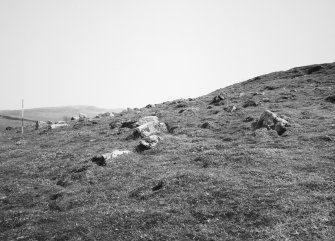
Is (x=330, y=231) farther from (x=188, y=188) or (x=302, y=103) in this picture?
(x=302, y=103)

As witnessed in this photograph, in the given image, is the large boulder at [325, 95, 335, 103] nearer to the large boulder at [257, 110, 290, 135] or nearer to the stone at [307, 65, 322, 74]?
the large boulder at [257, 110, 290, 135]

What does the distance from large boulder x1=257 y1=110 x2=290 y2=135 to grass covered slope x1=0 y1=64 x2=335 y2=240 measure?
2.78ft

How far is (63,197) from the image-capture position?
1994 centimetres

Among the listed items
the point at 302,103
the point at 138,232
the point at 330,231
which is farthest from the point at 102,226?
the point at 302,103

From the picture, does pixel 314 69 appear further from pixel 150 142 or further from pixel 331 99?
pixel 150 142

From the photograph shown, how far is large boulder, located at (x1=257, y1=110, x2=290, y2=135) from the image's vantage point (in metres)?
29.5

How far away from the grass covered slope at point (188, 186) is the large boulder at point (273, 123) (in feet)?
2.78

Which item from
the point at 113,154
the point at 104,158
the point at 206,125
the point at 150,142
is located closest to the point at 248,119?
the point at 206,125

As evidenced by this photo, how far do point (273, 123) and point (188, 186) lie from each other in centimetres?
1632

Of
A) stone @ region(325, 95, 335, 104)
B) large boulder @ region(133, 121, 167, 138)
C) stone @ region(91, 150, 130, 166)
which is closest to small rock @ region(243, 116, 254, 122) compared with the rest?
large boulder @ region(133, 121, 167, 138)

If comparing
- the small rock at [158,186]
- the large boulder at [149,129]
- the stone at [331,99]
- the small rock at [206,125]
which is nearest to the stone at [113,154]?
the large boulder at [149,129]

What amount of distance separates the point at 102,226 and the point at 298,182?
12599 mm

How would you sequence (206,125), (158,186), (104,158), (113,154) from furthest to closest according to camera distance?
1. (206,125)
2. (113,154)
3. (104,158)
4. (158,186)

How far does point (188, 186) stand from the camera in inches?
746
